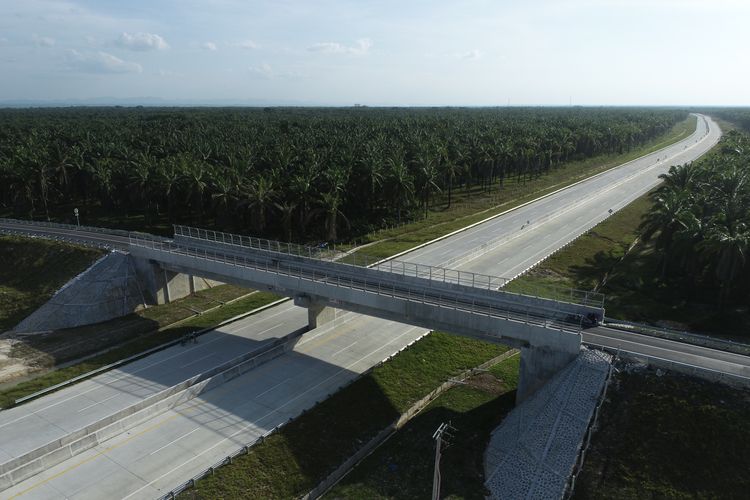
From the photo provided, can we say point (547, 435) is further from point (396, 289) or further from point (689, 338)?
point (396, 289)

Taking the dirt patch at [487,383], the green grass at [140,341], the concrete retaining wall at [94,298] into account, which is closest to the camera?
the dirt patch at [487,383]

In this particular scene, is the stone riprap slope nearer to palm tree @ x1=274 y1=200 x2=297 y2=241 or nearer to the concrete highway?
the concrete highway

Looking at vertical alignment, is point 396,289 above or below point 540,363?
above

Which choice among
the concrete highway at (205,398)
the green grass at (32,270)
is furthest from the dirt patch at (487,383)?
the green grass at (32,270)

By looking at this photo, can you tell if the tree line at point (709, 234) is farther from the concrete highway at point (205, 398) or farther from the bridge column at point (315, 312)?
the bridge column at point (315, 312)

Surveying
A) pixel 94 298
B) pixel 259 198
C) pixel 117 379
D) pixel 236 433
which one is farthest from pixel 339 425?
pixel 259 198

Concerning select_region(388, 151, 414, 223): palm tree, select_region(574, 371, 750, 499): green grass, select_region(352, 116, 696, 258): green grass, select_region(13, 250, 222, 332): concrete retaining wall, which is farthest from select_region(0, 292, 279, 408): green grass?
select_region(574, 371, 750, 499): green grass
